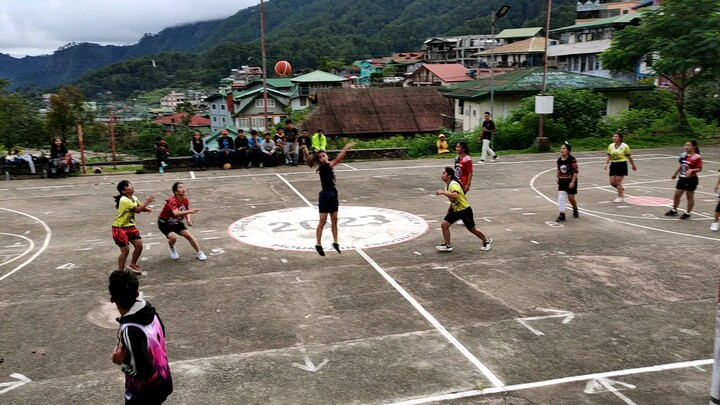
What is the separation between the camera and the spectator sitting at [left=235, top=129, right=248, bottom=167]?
78.9ft

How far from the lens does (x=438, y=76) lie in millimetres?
73875

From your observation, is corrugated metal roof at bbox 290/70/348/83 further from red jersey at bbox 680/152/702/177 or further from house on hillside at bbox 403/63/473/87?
red jersey at bbox 680/152/702/177

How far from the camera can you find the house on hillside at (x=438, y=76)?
241ft

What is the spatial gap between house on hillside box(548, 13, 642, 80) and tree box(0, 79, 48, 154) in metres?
54.3

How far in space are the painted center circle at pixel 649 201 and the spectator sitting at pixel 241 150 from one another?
14.7 meters

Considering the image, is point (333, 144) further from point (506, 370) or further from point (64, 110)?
point (506, 370)

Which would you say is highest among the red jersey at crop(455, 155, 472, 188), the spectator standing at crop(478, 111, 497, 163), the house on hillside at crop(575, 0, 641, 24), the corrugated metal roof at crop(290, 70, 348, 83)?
the house on hillside at crop(575, 0, 641, 24)

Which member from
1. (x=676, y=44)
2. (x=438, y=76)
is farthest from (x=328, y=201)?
(x=438, y=76)

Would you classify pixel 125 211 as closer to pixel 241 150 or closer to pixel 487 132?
pixel 241 150

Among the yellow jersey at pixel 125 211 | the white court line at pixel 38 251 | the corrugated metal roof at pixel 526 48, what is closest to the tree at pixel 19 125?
the white court line at pixel 38 251

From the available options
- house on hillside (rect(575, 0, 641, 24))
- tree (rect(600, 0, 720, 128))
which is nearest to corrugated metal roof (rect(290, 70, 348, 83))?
house on hillside (rect(575, 0, 641, 24))

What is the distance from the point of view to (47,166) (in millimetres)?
22500

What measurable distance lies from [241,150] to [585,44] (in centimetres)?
5625

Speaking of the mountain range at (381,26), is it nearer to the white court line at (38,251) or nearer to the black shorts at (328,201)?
the white court line at (38,251)
